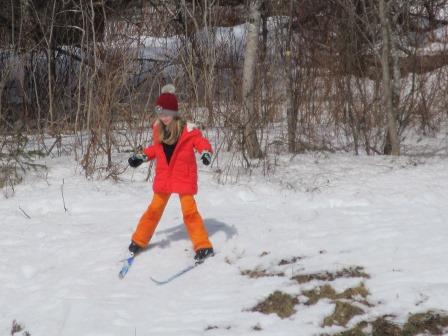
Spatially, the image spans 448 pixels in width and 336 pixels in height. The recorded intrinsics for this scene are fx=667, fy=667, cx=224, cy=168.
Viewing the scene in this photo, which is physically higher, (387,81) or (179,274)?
(387,81)

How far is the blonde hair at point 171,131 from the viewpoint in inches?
193

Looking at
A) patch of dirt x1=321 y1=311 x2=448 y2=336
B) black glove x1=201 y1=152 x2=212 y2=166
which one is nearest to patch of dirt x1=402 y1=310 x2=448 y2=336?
patch of dirt x1=321 y1=311 x2=448 y2=336

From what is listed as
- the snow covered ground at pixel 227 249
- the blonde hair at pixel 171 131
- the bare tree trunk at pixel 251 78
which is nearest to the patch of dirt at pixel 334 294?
the snow covered ground at pixel 227 249

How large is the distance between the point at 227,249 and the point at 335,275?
102cm

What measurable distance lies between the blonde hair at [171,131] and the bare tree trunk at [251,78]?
9.91 feet

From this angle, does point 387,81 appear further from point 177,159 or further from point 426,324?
point 426,324

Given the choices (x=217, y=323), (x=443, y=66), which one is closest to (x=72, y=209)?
(x=217, y=323)

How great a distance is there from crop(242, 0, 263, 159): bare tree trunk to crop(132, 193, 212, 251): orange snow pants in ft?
9.82

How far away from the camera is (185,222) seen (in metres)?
5.04

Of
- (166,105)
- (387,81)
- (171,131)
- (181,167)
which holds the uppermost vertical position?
(387,81)

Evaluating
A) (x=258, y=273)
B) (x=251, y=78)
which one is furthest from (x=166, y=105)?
(x=251, y=78)

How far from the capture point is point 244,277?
15.2ft

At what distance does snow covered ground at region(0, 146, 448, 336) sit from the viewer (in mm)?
4039

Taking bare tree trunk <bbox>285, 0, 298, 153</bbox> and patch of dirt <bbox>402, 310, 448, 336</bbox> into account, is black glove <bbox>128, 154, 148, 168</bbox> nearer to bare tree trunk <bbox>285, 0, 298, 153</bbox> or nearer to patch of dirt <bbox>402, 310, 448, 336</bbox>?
patch of dirt <bbox>402, 310, 448, 336</bbox>
